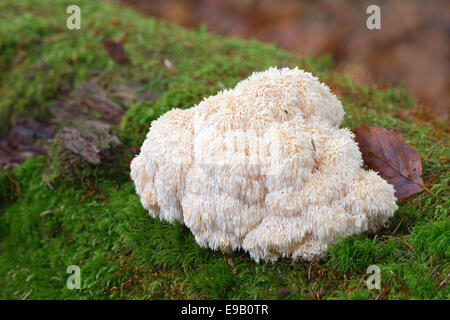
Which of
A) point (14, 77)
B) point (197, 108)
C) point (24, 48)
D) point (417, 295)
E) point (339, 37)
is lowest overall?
point (417, 295)

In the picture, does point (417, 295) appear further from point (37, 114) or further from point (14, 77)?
point (14, 77)

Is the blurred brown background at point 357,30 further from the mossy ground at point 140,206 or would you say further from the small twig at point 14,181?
the small twig at point 14,181

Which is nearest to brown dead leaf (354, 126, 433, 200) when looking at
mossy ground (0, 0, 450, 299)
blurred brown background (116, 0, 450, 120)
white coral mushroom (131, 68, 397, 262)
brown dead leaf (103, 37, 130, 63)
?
mossy ground (0, 0, 450, 299)

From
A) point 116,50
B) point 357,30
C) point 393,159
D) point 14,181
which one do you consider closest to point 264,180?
point 393,159

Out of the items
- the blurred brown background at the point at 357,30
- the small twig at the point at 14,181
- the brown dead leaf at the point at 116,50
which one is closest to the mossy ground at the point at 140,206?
the small twig at the point at 14,181

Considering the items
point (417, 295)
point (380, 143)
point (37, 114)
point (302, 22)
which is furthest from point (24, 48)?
point (302, 22)

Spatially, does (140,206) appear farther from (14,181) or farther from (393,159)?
(393,159)
